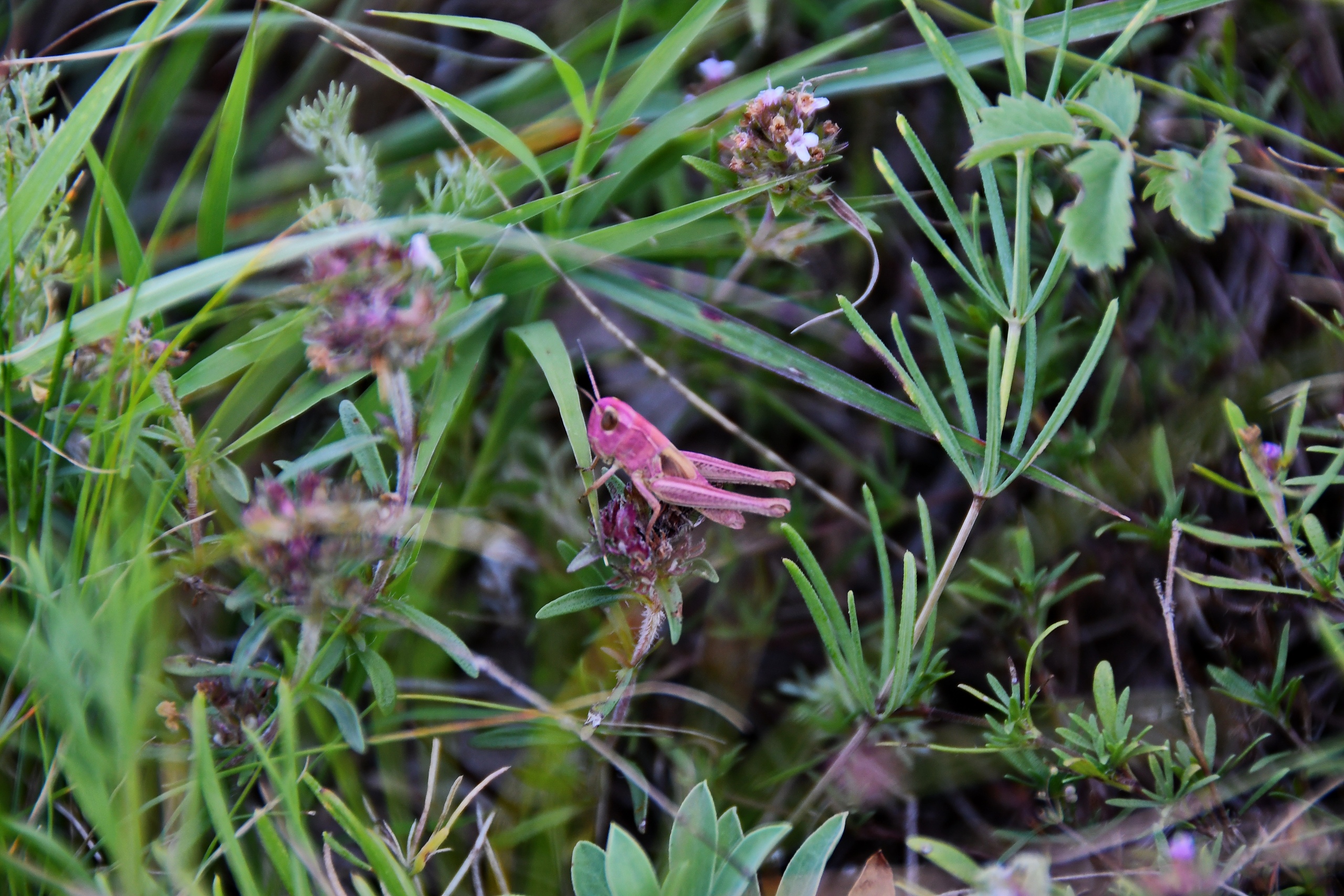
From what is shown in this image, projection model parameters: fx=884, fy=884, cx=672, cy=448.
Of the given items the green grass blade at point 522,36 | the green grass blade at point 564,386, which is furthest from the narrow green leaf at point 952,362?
the green grass blade at point 522,36

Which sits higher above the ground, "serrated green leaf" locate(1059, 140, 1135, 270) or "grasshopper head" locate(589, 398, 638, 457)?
"serrated green leaf" locate(1059, 140, 1135, 270)

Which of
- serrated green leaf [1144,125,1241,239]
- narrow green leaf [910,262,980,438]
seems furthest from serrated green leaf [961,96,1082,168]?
narrow green leaf [910,262,980,438]

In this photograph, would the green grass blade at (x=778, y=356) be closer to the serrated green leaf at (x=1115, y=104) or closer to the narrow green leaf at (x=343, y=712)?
the serrated green leaf at (x=1115, y=104)

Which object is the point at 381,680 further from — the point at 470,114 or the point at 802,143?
the point at 802,143

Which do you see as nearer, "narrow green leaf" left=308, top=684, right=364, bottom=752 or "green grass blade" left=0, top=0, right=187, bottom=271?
"narrow green leaf" left=308, top=684, right=364, bottom=752

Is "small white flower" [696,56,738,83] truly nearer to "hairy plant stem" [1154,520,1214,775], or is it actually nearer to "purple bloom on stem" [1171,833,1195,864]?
"hairy plant stem" [1154,520,1214,775]

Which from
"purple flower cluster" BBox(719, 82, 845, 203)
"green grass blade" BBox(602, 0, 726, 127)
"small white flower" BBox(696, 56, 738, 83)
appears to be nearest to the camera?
"purple flower cluster" BBox(719, 82, 845, 203)

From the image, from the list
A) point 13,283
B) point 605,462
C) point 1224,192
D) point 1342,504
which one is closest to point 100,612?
point 13,283
